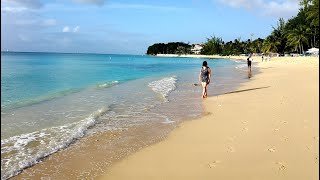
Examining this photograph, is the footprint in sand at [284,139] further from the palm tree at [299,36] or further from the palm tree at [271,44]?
the palm tree at [271,44]

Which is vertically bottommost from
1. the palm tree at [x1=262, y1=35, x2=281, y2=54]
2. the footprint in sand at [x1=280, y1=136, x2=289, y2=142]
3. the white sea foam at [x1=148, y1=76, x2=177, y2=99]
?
the footprint in sand at [x1=280, y1=136, x2=289, y2=142]

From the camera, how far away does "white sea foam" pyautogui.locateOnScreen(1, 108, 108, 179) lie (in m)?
5.94

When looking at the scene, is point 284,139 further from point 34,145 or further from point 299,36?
point 299,36

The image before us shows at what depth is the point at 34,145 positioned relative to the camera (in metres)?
7.23

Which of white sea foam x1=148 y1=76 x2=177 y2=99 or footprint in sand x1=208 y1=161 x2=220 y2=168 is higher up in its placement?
white sea foam x1=148 y1=76 x2=177 y2=99

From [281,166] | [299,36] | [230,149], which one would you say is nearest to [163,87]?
[230,149]

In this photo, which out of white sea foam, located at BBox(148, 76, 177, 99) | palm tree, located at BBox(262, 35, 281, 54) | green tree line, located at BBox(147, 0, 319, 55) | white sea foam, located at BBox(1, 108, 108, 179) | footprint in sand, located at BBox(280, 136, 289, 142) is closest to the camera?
white sea foam, located at BBox(1, 108, 108, 179)

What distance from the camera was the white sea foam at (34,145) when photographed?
5.94 meters

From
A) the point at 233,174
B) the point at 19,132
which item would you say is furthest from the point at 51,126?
the point at 233,174

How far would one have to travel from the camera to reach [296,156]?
5863 mm

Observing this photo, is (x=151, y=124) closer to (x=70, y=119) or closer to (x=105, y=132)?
(x=105, y=132)

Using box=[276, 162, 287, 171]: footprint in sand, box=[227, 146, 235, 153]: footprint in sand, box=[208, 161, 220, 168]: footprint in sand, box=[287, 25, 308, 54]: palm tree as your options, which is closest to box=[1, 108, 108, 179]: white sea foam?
box=[208, 161, 220, 168]: footprint in sand

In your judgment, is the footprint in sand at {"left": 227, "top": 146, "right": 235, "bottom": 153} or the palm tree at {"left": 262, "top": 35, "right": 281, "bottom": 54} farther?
the palm tree at {"left": 262, "top": 35, "right": 281, "bottom": 54}

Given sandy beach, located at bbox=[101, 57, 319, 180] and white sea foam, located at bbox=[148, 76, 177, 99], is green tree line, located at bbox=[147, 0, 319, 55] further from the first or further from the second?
sandy beach, located at bbox=[101, 57, 319, 180]
